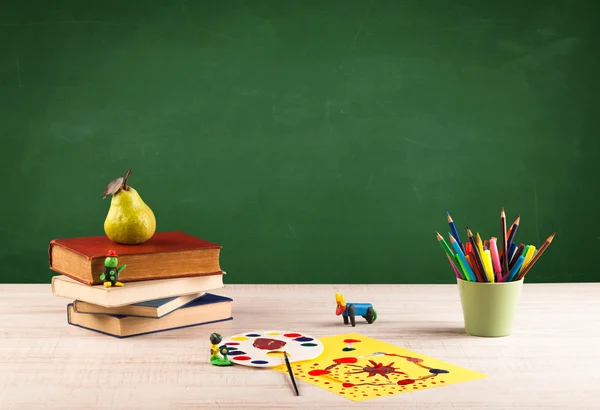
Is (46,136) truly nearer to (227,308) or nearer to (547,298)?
(227,308)

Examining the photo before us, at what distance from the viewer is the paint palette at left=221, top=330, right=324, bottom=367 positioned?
1186mm

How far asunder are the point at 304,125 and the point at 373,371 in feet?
6.68

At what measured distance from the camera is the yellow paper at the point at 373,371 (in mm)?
1064

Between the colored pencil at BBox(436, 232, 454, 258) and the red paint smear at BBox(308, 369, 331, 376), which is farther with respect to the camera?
the colored pencil at BBox(436, 232, 454, 258)

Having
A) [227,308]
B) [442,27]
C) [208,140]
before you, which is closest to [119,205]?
[227,308]

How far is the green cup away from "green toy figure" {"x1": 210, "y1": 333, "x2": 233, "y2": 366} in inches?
16.8

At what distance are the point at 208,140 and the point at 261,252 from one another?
47cm

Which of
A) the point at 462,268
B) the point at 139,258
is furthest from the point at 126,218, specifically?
the point at 462,268

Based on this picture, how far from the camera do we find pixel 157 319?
53.9 inches

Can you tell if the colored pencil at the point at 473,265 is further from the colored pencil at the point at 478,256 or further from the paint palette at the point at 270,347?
the paint palette at the point at 270,347

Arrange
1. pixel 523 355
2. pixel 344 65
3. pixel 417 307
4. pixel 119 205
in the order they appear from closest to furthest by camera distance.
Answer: pixel 523 355 → pixel 119 205 → pixel 417 307 → pixel 344 65

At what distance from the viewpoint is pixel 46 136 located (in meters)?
3.10

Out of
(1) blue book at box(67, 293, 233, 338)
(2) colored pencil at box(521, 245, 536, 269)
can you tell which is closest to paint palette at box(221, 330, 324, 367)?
(1) blue book at box(67, 293, 233, 338)

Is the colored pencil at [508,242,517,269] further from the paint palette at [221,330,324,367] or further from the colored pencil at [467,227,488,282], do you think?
the paint palette at [221,330,324,367]
